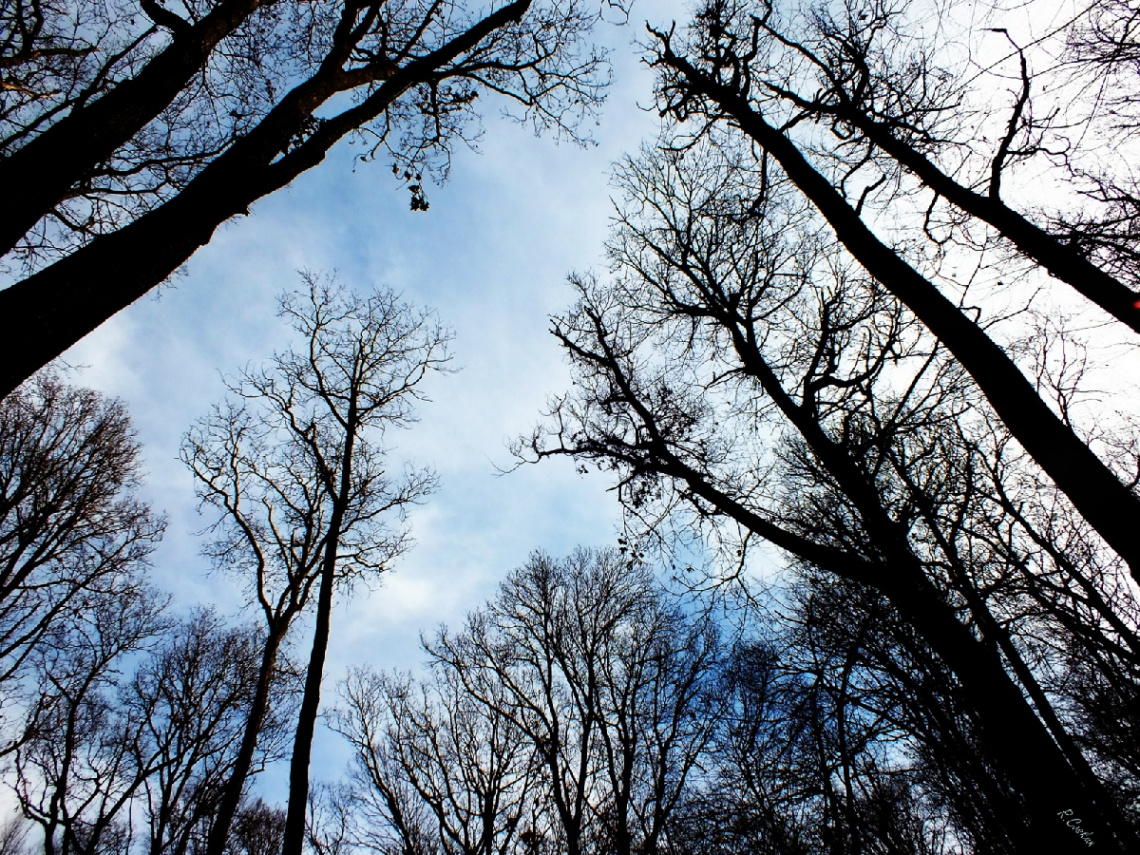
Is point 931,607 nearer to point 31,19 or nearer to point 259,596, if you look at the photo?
point 259,596

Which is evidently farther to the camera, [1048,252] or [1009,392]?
[1048,252]

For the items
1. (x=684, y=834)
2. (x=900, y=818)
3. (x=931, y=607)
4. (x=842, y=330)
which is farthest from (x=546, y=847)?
(x=842, y=330)

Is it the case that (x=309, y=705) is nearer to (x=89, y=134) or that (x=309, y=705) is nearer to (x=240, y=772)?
(x=240, y=772)

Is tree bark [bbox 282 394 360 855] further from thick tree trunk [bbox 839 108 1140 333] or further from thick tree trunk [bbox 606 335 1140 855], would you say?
thick tree trunk [bbox 839 108 1140 333]

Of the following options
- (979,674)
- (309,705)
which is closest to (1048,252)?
(979,674)

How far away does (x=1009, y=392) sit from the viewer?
322 cm

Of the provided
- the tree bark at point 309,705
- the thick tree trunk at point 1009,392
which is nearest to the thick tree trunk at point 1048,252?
the thick tree trunk at point 1009,392

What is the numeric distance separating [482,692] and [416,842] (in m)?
6.10

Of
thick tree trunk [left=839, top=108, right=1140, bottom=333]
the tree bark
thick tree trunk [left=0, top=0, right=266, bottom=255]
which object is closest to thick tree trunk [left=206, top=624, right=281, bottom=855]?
the tree bark

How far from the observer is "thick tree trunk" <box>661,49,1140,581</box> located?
2.71 meters

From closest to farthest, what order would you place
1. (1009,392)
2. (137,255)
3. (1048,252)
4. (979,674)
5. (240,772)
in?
1. (137,255)
2. (1009,392)
3. (979,674)
4. (1048,252)
5. (240,772)

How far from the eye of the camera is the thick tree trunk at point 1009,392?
2715mm

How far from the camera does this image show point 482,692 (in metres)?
14.2

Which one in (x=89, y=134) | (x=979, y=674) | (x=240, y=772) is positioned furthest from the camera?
(x=240, y=772)
